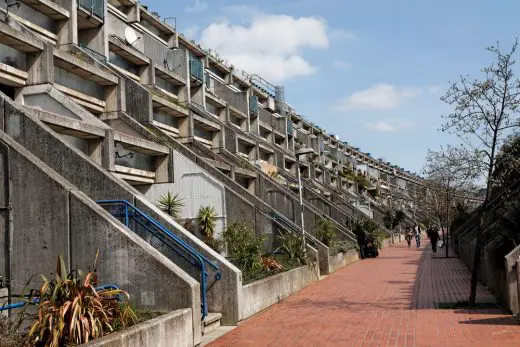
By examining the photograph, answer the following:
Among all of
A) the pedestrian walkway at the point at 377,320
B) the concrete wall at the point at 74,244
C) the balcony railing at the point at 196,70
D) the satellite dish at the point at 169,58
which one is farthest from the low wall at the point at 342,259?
the satellite dish at the point at 169,58

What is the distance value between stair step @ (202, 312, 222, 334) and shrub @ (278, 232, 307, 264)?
274 inches

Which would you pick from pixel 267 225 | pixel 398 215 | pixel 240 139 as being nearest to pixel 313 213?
pixel 267 225

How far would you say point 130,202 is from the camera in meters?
10.9

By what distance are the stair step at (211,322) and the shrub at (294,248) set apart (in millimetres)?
6947

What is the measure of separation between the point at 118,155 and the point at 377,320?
10.9 metres

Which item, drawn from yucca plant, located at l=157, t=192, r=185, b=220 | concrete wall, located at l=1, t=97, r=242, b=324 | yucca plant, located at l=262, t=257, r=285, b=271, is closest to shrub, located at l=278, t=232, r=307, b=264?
yucca plant, located at l=262, t=257, r=285, b=271

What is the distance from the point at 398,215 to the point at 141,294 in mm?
52034

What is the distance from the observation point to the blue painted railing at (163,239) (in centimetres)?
1062

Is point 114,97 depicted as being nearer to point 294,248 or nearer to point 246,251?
point 294,248

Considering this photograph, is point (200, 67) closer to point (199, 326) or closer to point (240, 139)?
point (240, 139)

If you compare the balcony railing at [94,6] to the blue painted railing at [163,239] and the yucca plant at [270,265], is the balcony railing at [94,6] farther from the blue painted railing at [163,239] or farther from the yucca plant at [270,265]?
the blue painted railing at [163,239]

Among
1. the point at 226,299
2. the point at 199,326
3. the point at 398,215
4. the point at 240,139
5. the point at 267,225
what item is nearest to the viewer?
the point at 199,326

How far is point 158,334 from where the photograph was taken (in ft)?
24.7

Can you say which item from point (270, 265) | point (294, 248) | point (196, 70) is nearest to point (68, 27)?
point (196, 70)
